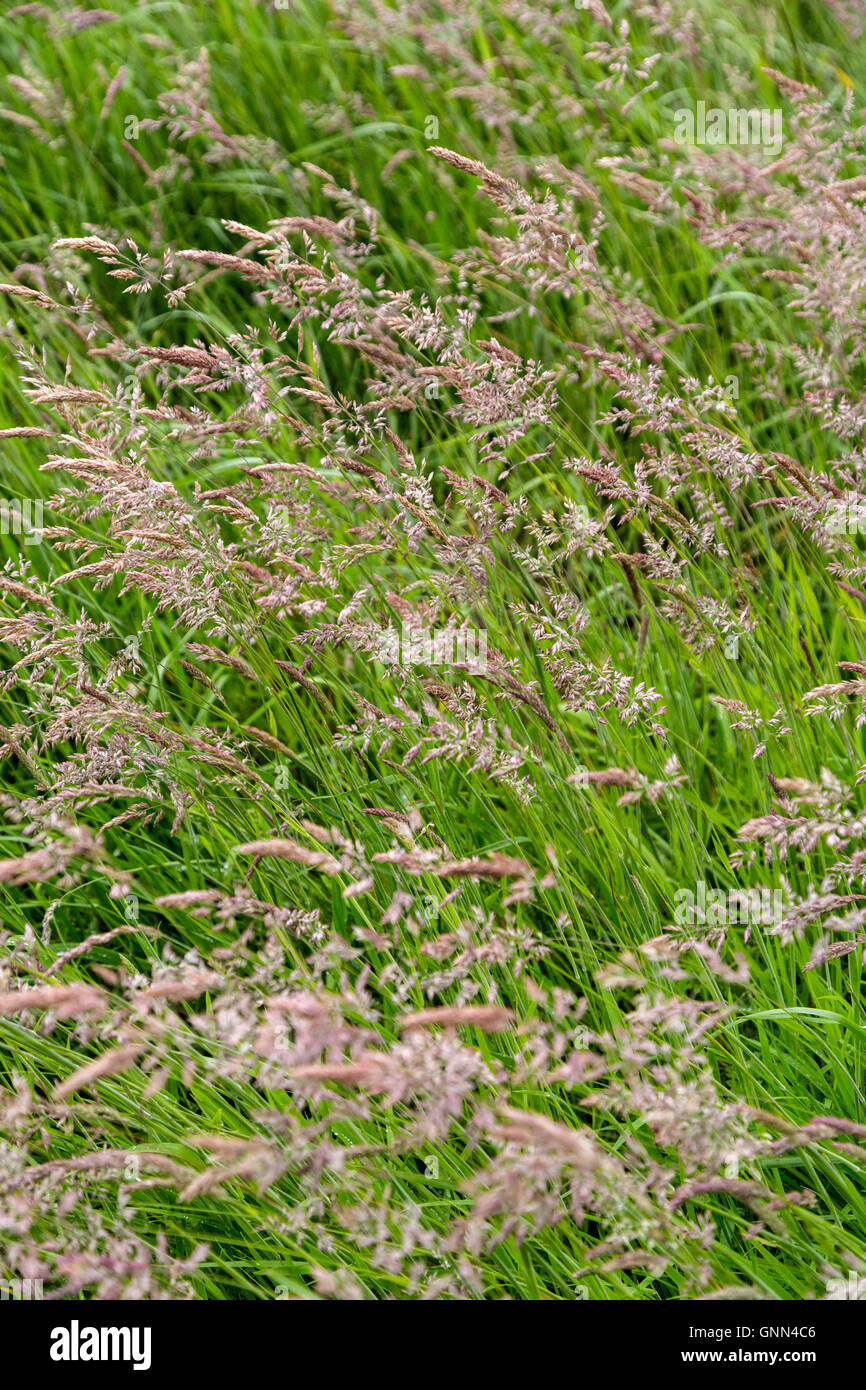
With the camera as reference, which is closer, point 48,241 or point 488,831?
point 488,831

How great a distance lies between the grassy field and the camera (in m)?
1.31

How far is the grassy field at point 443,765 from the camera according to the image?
4.31 ft

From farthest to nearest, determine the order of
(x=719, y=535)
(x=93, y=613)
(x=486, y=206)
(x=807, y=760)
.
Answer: (x=486, y=206) < (x=93, y=613) < (x=719, y=535) < (x=807, y=760)

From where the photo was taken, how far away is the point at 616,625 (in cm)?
271

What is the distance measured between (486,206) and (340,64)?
104cm

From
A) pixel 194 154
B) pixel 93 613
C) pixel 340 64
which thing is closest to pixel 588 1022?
pixel 93 613

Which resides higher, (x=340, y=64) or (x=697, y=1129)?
(x=340, y=64)

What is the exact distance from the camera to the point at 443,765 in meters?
2.26

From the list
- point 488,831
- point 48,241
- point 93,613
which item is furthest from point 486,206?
point 488,831

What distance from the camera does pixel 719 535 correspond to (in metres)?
2.26
